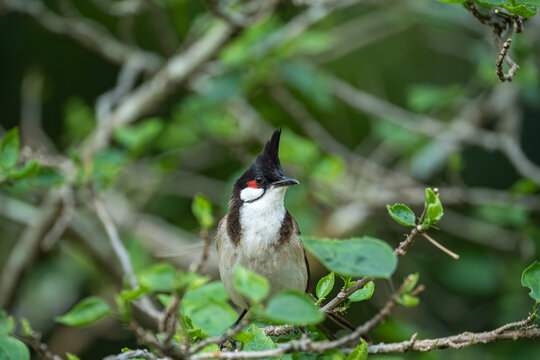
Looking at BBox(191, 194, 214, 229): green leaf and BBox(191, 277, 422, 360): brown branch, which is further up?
BBox(191, 194, 214, 229): green leaf

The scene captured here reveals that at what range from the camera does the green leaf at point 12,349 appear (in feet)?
4.00

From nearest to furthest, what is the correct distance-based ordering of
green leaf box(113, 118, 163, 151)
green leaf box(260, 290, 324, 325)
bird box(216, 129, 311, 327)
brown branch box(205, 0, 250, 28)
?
1. green leaf box(260, 290, 324, 325)
2. bird box(216, 129, 311, 327)
3. brown branch box(205, 0, 250, 28)
4. green leaf box(113, 118, 163, 151)

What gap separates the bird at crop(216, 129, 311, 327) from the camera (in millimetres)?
1899

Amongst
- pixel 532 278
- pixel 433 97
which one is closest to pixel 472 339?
pixel 532 278

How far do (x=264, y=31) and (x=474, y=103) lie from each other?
5.76ft

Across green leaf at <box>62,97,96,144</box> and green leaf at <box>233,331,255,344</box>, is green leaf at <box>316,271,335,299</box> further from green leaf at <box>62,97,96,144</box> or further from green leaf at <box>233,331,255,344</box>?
green leaf at <box>62,97,96,144</box>

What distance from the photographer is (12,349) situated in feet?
4.03

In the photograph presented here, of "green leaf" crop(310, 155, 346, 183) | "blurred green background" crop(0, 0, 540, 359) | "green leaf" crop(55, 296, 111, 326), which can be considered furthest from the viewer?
"blurred green background" crop(0, 0, 540, 359)

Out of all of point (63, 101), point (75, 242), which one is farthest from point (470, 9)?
point (63, 101)

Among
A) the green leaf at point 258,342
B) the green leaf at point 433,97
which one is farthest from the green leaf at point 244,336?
the green leaf at point 433,97

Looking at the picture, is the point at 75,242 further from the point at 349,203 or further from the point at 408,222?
the point at 408,222

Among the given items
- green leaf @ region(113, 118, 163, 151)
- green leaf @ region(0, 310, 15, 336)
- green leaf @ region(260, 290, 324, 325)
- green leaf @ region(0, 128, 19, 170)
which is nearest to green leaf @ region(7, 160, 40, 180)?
green leaf @ region(0, 128, 19, 170)

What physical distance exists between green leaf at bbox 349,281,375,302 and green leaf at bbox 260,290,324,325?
394 mm

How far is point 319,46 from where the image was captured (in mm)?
3211
